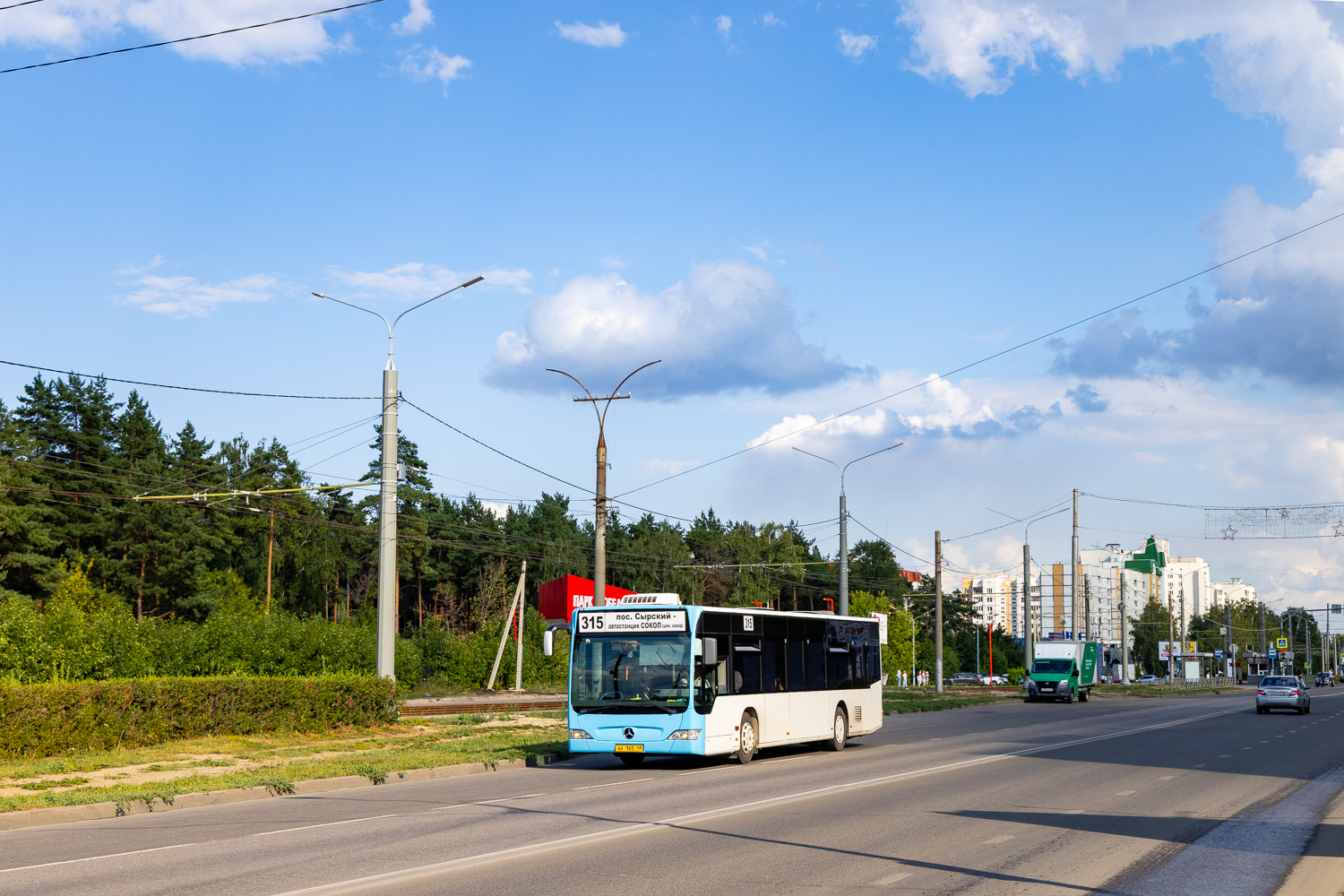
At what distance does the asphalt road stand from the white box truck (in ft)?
113

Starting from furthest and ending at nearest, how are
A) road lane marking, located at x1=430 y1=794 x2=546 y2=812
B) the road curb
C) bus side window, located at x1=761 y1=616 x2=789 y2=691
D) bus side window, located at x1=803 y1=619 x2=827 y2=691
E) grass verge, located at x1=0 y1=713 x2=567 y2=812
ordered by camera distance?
bus side window, located at x1=803 y1=619 x2=827 y2=691 → bus side window, located at x1=761 y1=616 x2=789 y2=691 → grass verge, located at x1=0 y1=713 x2=567 y2=812 → road lane marking, located at x1=430 y1=794 x2=546 y2=812 → the road curb

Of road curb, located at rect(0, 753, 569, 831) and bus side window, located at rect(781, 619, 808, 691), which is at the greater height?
bus side window, located at rect(781, 619, 808, 691)

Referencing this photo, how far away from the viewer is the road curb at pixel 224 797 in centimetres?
1340

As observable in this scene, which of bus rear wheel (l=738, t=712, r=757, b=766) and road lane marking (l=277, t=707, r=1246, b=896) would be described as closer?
road lane marking (l=277, t=707, r=1246, b=896)

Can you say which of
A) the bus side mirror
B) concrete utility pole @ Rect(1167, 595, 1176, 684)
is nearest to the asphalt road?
the bus side mirror

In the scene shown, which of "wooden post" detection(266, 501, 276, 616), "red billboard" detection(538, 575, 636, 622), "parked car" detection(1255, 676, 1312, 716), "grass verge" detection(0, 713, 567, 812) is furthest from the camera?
"wooden post" detection(266, 501, 276, 616)

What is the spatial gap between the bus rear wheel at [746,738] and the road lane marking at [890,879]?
37.7 ft

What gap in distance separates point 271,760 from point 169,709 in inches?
95.8

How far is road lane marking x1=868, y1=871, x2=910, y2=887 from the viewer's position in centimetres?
924

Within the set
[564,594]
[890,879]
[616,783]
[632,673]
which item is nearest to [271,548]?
[564,594]

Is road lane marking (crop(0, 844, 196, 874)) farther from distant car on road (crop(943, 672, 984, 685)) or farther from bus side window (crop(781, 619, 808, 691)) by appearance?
distant car on road (crop(943, 672, 984, 685))

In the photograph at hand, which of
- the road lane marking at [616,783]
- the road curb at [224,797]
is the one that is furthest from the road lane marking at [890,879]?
the road curb at [224,797]

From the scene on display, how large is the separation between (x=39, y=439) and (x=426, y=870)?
65.8 m

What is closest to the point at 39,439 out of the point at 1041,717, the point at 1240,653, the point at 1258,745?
the point at 1041,717
